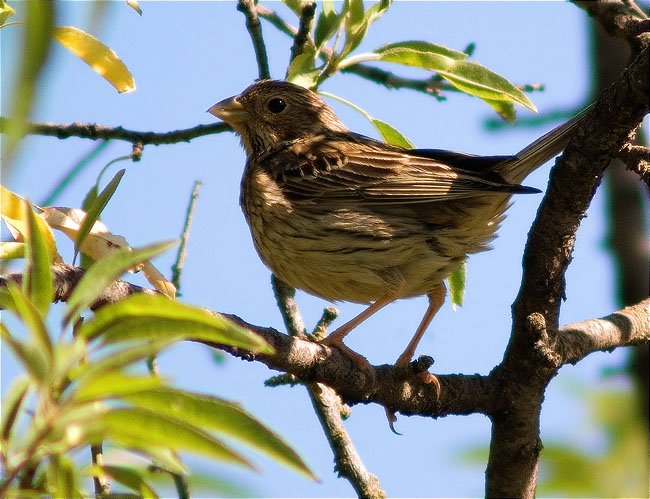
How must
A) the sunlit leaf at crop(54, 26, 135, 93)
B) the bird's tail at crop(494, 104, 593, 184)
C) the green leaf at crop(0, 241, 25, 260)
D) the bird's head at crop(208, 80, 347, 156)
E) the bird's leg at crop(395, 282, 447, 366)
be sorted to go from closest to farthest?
the green leaf at crop(0, 241, 25, 260), the sunlit leaf at crop(54, 26, 135, 93), the bird's tail at crop(494, 104, 593, 184), the bird's leg at crop(395, 282, 447, 366), the bird's head at crop(208, 80, 347, 156)

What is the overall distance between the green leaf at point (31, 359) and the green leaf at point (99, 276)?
160 millimetres

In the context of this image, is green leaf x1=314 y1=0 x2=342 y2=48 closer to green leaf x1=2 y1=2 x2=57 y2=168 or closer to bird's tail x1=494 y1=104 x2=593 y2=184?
bird's tail x1=494 y1=104 x2=593 y2=184

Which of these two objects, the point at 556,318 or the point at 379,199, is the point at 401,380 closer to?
the point at 556,318

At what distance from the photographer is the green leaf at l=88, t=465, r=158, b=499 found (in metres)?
1.82

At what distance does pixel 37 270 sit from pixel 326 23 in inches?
110

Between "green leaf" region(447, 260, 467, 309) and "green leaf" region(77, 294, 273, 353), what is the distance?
361cm

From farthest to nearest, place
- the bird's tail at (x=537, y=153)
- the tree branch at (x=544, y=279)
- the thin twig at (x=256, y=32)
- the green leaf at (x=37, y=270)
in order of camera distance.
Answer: the thin twig at (x=256, y=32) < the bird's tail at (x=537, y=153) < the tree branch at (x=544, y=279) < the green leaf at (x=37, y=270)

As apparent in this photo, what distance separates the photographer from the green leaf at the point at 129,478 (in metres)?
1.82

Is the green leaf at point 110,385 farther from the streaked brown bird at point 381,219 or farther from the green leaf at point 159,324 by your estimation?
the streaked brown bird at point 381,219

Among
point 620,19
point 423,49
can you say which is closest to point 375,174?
point 423,49

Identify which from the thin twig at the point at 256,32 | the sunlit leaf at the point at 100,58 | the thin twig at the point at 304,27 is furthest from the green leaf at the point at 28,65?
the thin twig at the point at 256,32

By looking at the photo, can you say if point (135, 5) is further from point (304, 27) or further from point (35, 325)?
point (35, 325)

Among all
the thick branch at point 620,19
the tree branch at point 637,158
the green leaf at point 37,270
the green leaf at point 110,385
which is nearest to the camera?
the green leaf at point 110,385

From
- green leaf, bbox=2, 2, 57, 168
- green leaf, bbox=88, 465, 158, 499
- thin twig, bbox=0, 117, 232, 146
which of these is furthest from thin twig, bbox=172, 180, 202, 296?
green leaf, bbox=2, 2, 57, 168
